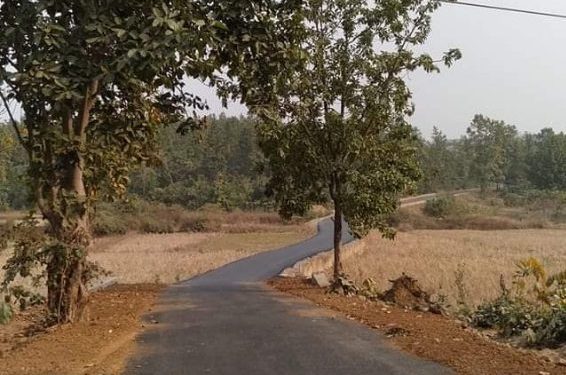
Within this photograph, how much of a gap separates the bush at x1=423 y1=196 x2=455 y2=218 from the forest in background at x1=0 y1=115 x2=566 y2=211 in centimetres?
308

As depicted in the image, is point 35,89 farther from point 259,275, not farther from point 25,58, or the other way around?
point 259,275

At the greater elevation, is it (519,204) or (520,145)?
(520,145)

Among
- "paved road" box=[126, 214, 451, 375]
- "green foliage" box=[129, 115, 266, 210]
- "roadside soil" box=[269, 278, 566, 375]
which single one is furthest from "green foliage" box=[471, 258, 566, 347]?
"green foliage" box=[129, 115, 266, 210]

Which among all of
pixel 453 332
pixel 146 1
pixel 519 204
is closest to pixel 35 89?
pixel 146 1

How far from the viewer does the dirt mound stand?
14484 mm

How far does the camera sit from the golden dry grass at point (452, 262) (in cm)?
2002

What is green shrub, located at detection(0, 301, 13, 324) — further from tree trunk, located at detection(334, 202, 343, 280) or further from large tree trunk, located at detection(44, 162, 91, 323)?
tree trunk, located at detection(334, 202, 343, 280)

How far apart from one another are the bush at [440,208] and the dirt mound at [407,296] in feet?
207

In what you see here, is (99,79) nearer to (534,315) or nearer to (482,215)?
(534,315)

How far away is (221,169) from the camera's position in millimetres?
98750

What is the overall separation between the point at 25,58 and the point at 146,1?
1.81 metres

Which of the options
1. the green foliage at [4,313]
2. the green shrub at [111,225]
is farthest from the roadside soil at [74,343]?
the green shrub at [111,225]

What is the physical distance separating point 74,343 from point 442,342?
4.94 m

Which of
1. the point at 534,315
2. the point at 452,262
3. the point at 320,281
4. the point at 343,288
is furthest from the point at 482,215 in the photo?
the point at 534,315
